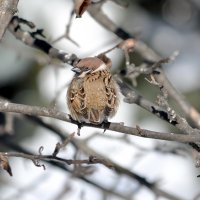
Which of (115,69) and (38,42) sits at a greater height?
(38,42)

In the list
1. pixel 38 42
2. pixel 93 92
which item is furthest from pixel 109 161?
pixel 38 42

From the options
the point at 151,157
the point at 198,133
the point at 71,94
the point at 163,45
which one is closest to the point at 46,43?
the point at 71,94

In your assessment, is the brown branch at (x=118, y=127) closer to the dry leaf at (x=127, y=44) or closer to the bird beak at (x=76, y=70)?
the bird beak at (x=76, y=70)

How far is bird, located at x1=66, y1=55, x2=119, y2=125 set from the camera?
4414 millimetres

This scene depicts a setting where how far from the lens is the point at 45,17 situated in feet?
32.4

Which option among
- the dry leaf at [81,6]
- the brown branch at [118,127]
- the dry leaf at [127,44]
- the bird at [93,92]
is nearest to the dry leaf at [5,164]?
the brown branch at [118,127]

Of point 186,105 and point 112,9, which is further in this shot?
point 112,9

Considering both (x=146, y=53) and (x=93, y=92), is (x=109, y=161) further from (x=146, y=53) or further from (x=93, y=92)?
(x=146, y=53)

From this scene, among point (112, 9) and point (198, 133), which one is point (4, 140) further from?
point (112, 9)

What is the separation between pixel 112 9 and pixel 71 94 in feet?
18.9

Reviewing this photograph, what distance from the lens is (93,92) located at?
461cm

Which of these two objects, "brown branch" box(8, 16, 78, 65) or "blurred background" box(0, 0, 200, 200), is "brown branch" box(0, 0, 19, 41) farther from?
"blurred background" box(0, 0, 200, 200)

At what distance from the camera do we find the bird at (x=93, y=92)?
14.5 ft

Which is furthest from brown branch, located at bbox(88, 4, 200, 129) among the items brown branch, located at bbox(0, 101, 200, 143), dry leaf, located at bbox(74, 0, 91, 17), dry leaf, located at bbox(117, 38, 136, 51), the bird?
brown branch, located at bbox(0, 101, 200, 143)
